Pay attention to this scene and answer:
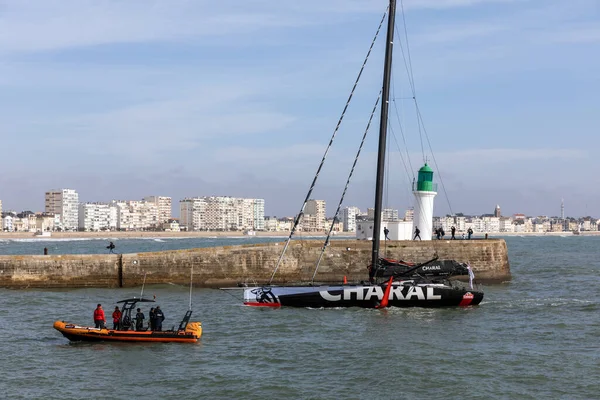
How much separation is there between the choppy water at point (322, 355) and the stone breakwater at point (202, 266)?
5809mm

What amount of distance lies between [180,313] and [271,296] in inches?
159

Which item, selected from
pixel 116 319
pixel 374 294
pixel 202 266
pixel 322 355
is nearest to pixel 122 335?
pixel 116 319

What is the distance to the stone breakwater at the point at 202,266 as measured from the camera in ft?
128

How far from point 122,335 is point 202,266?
648 inches

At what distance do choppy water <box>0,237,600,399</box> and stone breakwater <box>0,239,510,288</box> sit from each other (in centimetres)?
581

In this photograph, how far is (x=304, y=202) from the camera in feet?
119

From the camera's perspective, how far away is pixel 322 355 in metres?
22.3

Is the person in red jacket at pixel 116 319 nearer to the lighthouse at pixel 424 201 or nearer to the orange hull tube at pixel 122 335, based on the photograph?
the orange hull tube at pixel 122 335

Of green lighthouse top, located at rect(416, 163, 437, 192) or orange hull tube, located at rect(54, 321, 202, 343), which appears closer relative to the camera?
orange hull tube, located at rect(54, 321, 202, 343)

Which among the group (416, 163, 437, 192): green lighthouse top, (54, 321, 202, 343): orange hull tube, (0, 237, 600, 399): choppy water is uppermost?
(416, 163, 437, 192): green lighthouse top

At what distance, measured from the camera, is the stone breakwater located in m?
39.1

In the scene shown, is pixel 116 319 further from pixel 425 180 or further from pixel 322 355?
pixel 425 180

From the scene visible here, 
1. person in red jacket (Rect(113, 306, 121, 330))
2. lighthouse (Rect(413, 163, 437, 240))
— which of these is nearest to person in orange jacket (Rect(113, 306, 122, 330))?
person in red jacket (Rect(113, 306, 121, 330))

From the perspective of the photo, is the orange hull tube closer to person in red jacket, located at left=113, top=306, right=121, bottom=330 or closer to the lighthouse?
person in red jacket, located at left=113, top=306, right=121, bottom=330
